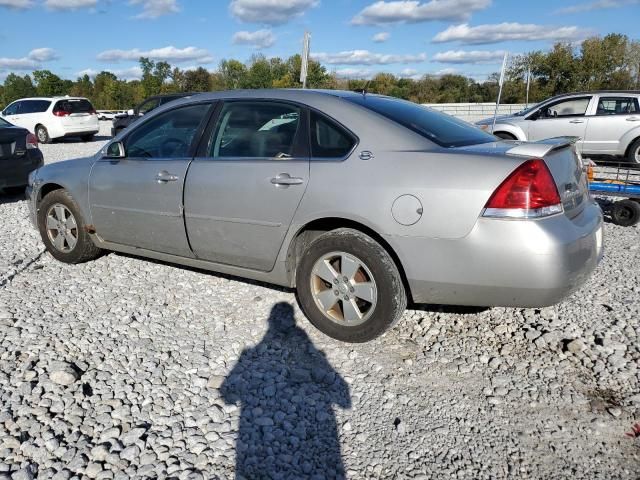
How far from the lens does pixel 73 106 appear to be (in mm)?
19141

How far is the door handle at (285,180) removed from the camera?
3.44 metres

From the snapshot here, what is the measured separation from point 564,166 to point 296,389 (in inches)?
82.5

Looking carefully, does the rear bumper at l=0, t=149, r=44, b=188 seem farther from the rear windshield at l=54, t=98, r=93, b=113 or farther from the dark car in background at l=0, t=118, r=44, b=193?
the rear windshield at l=54, t=98, r=93, b=113

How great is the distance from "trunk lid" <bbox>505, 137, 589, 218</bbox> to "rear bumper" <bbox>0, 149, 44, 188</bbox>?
748 centimetres

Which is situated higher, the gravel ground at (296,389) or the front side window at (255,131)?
the front side window at (255,131)

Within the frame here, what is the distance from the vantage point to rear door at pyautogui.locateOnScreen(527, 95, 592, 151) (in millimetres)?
11266

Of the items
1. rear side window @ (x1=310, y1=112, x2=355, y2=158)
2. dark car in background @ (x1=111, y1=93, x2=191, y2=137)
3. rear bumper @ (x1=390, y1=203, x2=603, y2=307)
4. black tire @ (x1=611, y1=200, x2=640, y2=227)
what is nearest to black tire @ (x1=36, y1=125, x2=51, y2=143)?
dark car in background @ (x1=111, y1=93, x2=191, y2=137)

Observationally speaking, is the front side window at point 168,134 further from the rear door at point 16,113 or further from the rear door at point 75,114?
the rear door at point 16,113

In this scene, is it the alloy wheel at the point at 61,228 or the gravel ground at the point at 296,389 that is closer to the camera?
the gravel ground at the point at 296,389

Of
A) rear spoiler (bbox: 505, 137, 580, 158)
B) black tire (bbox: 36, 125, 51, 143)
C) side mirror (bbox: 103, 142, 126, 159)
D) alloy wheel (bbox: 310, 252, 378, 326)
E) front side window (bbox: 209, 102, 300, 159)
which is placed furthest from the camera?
black tire (bbox: 36, 125, 51, 143)

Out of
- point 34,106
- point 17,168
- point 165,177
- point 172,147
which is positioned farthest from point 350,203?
point 34,106

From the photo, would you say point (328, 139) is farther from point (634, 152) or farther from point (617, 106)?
point (617, 106)

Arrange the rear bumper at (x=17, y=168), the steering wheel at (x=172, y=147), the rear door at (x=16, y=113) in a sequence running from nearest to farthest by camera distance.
Answer: the steering wheel at (x=172, y=147) < the rear bumper at (x=17, y=168) < the rear door at (x=16, y=113)

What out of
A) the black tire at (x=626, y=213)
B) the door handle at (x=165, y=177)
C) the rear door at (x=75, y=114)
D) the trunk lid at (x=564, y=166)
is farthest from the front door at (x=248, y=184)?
the rear door at (x=75, y=114)
